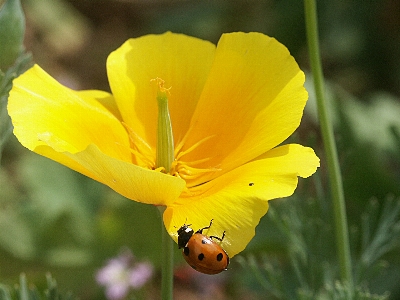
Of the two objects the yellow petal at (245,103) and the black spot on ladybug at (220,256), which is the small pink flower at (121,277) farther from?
the black spot on ladybug at (220,256)

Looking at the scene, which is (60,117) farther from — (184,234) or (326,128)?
(326,128)

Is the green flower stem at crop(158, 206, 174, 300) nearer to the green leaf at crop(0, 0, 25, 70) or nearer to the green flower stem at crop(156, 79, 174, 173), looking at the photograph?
the green flower stem at crop(156, 79, 174, 173)

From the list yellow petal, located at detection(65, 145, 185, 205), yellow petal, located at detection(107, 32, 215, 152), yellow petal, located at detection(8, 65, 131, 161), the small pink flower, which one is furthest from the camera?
the small pink flower

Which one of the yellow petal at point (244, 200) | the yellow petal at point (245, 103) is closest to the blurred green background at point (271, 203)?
the yellow petal at point (245, 103)

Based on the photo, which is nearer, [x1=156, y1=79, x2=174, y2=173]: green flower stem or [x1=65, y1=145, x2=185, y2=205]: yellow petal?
[x1=65, y1=145, x2=185, y2=205]: yellow petal

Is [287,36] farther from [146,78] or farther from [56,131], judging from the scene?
[56,131]

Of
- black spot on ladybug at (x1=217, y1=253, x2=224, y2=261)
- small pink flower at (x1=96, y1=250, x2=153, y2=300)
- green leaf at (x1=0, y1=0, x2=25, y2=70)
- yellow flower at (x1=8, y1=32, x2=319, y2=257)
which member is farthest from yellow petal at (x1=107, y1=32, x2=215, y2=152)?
small pink flower at (x1=96, y1=250, x2=153, y2=300)
